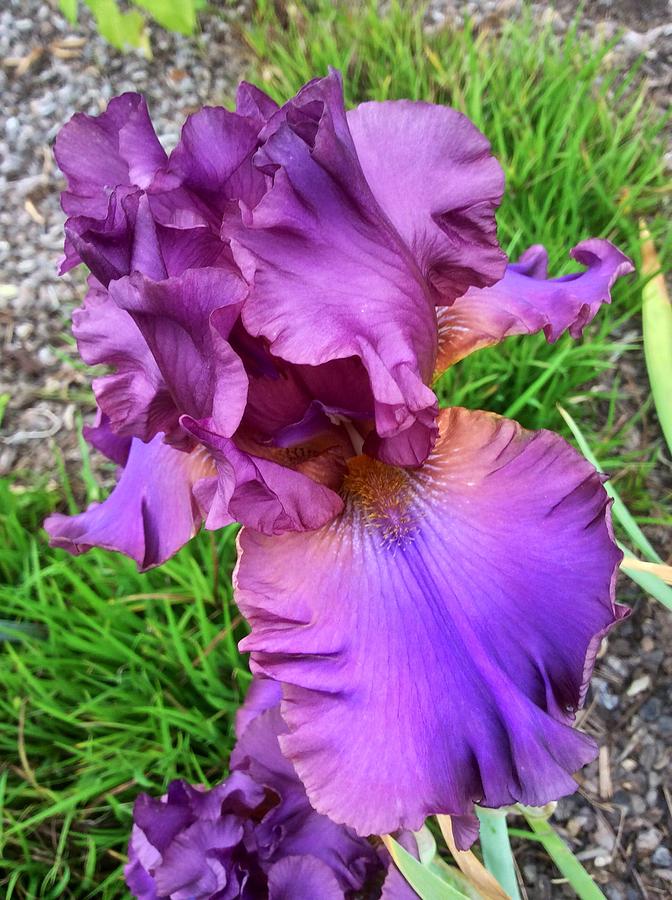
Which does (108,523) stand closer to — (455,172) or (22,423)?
(455,172)

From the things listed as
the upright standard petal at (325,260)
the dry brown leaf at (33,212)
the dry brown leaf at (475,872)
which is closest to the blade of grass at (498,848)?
the dry brown leaf at (475,872)

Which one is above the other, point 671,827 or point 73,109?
point 73,109

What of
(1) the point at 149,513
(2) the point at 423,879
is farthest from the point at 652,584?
(1) the point at 149,513

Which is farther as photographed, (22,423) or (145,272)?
(22,423)

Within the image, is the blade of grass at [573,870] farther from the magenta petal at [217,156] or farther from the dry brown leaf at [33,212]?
the dry brown leaf at [33,212]

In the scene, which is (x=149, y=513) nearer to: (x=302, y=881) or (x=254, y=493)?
(x=254, y=493)

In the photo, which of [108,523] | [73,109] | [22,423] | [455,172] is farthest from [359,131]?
[73,109]

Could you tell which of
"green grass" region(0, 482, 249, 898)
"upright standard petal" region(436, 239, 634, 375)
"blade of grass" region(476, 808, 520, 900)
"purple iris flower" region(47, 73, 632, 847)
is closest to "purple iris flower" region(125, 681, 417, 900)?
"blade of grass" region(476, 808, 520, 900)
